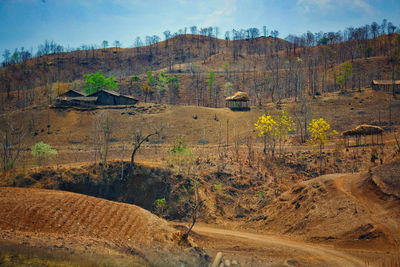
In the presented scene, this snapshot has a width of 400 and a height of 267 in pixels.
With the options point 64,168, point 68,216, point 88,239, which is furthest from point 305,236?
point 64,168

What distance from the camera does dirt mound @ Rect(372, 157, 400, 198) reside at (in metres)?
18.8

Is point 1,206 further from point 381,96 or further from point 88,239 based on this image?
point 381,96

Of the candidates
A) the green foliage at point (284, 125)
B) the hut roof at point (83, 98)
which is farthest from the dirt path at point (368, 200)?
the hut roof at point (83, 98)

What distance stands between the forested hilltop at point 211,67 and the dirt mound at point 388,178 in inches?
1717

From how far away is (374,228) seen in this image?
1698 centimetres

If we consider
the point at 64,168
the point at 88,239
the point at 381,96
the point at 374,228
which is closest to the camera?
the point at 88,239

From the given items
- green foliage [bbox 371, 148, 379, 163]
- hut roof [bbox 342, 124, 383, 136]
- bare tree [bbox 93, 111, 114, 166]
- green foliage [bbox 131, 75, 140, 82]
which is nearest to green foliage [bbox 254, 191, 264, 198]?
green foliage [bbox 371, 148, 379, 163]

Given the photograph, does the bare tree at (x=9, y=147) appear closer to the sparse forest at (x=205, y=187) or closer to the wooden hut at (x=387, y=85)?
the sparse forest at (x=205, y=187)

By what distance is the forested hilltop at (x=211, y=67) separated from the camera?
83250 millimetres

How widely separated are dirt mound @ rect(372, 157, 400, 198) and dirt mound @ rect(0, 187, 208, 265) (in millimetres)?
13334

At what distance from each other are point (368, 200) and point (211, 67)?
103 meters

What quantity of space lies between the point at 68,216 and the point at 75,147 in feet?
90.8

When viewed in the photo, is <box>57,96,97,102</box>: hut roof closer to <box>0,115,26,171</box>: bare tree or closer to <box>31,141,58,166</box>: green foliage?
<box>0,115,26,171</box>: bare tree

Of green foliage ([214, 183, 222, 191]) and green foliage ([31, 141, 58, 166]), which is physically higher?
green foliage ([31, 141, 58, 166])
